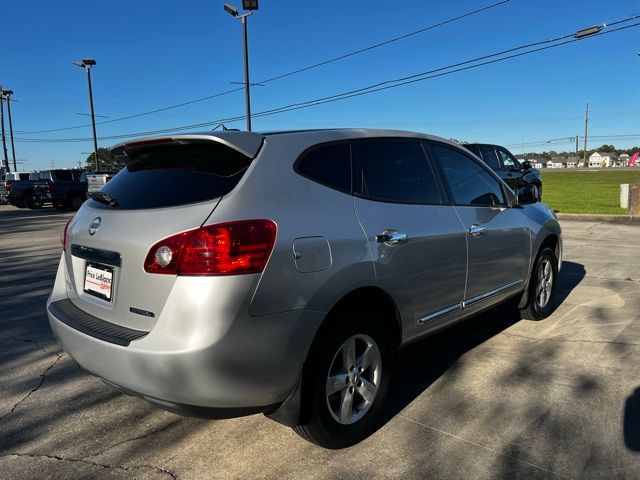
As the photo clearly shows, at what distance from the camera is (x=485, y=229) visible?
3.88 m

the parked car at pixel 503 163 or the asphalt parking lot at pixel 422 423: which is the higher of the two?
the parked car at pixel 503 163

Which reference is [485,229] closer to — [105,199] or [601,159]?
[105,199]

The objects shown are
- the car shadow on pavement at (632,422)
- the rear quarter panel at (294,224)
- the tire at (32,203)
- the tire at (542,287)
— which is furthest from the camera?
the tire at (32,203)

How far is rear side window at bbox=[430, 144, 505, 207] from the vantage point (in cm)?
379

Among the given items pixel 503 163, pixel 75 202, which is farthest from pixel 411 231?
pixel 75 202

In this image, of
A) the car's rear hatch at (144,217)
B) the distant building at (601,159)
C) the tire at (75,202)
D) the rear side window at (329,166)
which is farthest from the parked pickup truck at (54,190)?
the distant building at (601,159)

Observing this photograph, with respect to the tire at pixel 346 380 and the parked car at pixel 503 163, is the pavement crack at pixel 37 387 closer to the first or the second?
the tire at pixel 346 380

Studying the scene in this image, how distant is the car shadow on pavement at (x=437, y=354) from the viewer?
3.51 metres

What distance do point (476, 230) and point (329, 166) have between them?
1475 millimetres

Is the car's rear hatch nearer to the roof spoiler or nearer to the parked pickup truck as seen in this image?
the roof spoiler

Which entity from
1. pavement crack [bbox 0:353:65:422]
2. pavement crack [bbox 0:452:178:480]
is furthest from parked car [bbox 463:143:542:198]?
pavement crack [bbox 0:452:178:480]

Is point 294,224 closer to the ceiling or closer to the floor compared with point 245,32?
closer to the floor

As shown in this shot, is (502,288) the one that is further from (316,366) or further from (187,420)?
(187,420)

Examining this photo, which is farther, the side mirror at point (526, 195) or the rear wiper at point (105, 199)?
the side mirror at point (526, 195)
